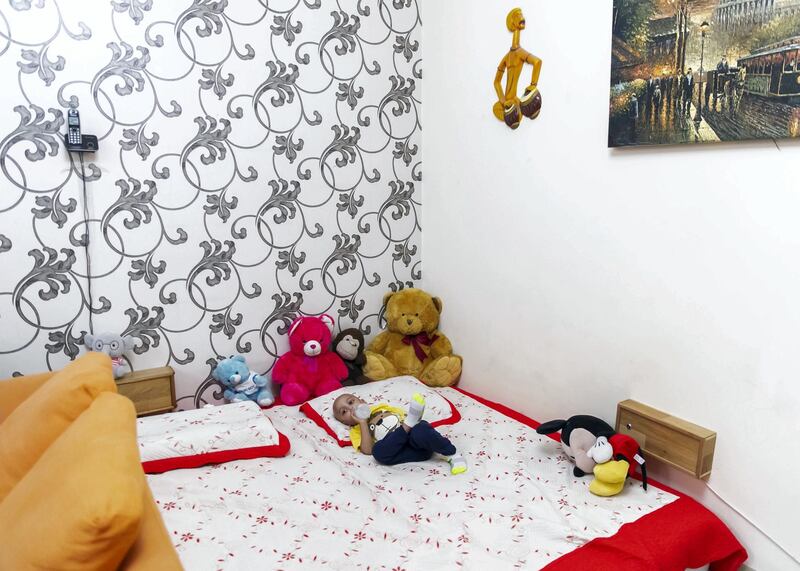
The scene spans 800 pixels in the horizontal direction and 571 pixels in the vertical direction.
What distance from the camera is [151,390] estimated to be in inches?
86.4

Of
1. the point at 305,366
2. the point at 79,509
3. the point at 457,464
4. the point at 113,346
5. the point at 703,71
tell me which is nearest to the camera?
the point at 79,509

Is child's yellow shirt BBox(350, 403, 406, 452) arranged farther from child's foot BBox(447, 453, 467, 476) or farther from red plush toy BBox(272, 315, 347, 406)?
red plush toy BBox(272, 315, 347, 406)

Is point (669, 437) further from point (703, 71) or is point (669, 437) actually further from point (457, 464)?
point (703, 71)

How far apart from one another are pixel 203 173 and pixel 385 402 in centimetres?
120

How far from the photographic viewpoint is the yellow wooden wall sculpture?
6.97ft

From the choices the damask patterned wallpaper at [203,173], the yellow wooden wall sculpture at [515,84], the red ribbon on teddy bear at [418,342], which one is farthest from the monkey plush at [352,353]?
the yellow wooden wall sculpture at [515,84]

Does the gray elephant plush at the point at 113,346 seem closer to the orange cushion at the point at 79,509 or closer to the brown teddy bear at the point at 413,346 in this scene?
the brown teddy bear at the point at 413,346

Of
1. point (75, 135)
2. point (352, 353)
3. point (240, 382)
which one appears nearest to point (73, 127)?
point (75, 135)

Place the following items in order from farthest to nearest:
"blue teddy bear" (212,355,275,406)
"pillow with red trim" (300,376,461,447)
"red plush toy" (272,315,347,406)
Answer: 1. "red plush toy" (272,315,347,406)
2. "blue teddy bear" (212,355,275,406)
3. "pillow with red trim" (300,376,461,447)

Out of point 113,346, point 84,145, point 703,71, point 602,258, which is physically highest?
point 703,71

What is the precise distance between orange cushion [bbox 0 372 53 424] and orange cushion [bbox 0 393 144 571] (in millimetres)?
691

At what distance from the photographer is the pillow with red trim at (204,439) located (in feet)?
6.05

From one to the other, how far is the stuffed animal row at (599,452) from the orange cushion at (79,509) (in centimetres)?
134

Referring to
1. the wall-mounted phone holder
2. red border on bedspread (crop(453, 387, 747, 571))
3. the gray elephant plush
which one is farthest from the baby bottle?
the wall-mounted phone holder
